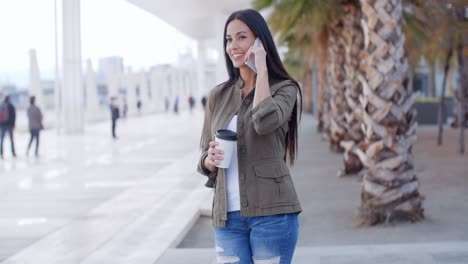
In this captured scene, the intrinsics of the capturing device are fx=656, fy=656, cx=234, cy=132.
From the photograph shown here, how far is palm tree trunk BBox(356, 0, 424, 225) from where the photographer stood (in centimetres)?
689

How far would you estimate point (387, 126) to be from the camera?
22.7ft

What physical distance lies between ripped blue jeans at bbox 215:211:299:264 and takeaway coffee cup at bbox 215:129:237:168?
0.21 metres

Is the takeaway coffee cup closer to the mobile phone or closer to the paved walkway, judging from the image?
the mobile phone

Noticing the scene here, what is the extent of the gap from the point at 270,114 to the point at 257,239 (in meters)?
0.48

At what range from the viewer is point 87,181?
11602mm

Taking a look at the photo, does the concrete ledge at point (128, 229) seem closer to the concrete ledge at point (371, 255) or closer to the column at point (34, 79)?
the concrete ledge at point (371, 255)

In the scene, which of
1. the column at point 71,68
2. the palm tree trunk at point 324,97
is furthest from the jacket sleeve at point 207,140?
the column at point 71,68

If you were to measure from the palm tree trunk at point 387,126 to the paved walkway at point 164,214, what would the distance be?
25 centimetres

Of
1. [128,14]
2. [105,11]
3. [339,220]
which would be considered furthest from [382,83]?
[128,14]

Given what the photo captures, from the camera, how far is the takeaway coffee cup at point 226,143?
2484 millimetres

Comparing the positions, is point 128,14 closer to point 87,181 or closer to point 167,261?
point 87,181

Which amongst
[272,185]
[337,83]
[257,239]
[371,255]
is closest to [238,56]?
[272,185]

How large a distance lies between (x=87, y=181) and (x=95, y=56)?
33.3 meters

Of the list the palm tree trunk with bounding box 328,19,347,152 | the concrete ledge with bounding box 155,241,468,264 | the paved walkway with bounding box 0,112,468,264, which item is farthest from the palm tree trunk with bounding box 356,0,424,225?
the palm tree trunk with bounding box 328,19,347,152
